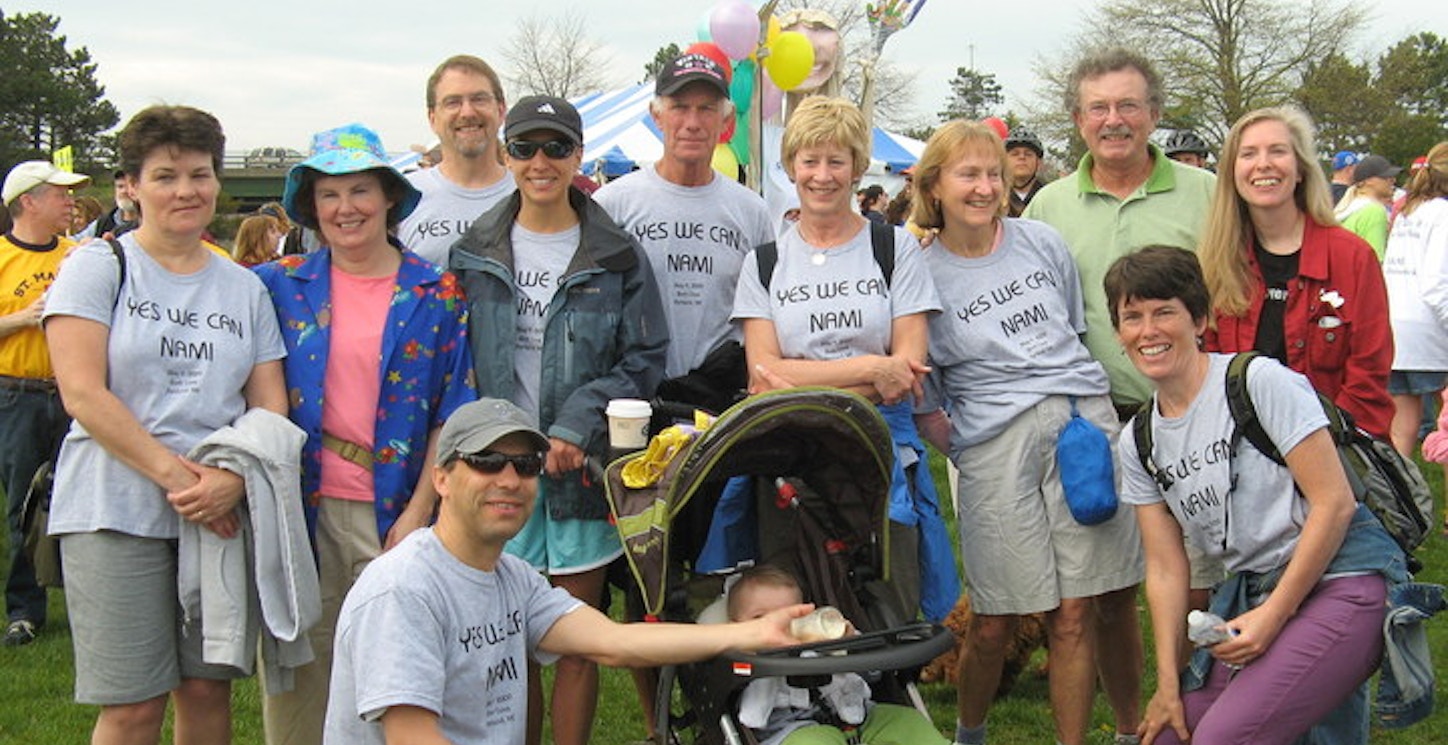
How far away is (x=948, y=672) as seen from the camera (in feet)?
17.9

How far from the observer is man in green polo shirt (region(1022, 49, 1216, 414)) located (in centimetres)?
440

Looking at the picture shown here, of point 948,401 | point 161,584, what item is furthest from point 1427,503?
point 161,584

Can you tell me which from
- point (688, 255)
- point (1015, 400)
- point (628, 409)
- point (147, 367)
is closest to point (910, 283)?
point (1015, 400)

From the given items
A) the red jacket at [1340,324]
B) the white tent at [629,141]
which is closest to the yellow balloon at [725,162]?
the white tent at [629,141]

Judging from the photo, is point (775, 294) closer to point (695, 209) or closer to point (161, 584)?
point (695, 209)

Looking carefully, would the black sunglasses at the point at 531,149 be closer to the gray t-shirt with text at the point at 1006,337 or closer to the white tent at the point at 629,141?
the gray t-shirt with text at the point at 1006,337

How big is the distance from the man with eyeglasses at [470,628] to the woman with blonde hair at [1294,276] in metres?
1.83

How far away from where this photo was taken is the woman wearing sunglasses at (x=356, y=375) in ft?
12.5

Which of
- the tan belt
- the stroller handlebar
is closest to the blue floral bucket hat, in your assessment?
the tan belt

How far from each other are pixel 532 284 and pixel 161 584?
140 centimetres

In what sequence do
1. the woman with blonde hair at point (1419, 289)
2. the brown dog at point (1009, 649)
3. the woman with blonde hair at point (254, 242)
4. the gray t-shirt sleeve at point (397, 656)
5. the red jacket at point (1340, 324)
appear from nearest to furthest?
the gray t-shirt sleeve at point (397, 656)
the red jacket at point (1340, 324)
the brown dog at point (1009, 649)
the woman with blonde hair at point (1419, 289)
the woman with blonde hair at point (254, 242)

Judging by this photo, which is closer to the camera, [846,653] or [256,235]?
[846,653]

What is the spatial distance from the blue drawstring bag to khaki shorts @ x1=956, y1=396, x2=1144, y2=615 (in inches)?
3.0

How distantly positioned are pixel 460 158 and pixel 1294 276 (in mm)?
2929
